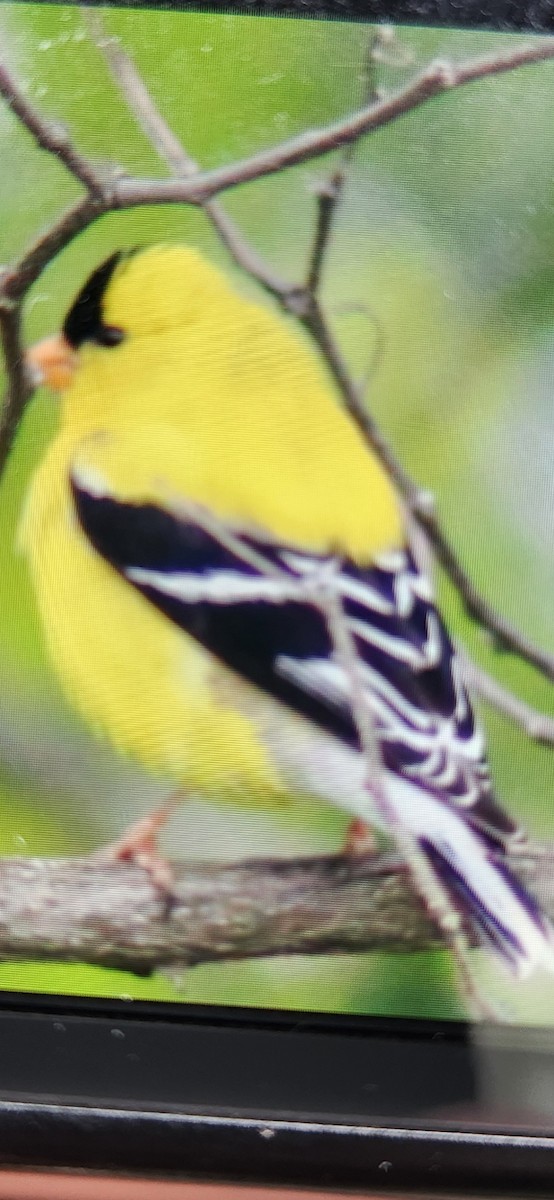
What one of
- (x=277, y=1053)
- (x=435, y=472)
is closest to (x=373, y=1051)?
(x=277, y=1053)

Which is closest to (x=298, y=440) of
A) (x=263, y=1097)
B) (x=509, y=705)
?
(x=509, y=705)

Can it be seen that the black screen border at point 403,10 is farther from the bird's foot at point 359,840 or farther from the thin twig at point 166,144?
the bird's foot at point 359,840

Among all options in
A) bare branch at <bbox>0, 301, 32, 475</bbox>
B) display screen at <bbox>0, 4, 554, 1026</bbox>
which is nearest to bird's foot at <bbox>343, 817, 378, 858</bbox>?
display screen at <bbox>0, 4, 554, 1026</bbox>

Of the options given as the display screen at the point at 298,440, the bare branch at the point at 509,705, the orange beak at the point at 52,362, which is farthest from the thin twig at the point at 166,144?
the bare branch at the point at 509,705

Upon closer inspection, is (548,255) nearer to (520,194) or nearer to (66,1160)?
(520,194)

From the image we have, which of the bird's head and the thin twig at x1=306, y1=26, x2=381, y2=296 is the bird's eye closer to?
the bird's head

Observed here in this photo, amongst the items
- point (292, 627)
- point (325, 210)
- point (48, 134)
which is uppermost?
point (48, 134)

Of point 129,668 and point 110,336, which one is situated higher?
point 110,336

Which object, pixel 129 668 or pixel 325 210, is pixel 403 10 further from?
pixel 129 668
